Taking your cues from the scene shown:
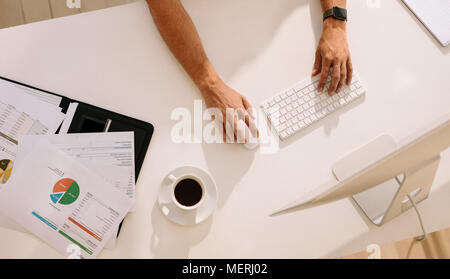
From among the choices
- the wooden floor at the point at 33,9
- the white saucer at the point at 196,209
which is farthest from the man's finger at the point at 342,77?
the wooden floor at the point at 33,9

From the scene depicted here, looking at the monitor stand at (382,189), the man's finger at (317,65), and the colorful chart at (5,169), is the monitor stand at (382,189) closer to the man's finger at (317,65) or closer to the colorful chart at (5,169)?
the man's finger at (317,65)

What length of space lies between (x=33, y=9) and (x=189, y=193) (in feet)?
4.70

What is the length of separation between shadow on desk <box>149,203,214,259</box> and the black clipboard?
5.9 inches

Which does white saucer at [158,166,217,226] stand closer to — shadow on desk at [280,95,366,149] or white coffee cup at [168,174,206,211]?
white coffee cup at [168,174,206,211]

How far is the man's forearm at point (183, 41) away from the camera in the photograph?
91cm

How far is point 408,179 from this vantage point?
0.71 meters

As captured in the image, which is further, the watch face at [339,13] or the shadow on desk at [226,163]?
the watch face at [339,13]

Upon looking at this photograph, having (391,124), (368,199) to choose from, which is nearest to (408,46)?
(391,124)

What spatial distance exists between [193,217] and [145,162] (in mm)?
197

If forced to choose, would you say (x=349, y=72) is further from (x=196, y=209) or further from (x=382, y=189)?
(x=196, y=209)

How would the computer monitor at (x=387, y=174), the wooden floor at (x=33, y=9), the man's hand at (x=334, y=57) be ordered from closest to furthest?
the computer monitor at (x=387, y=174)
the man's hand at (x=334, y=57)
the wooden floor at (x=33, y=9)

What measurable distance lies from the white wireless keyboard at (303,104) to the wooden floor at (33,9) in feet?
3.87

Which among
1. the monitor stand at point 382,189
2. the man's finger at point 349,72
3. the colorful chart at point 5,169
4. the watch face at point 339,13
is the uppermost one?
the watch face at point 339,13
